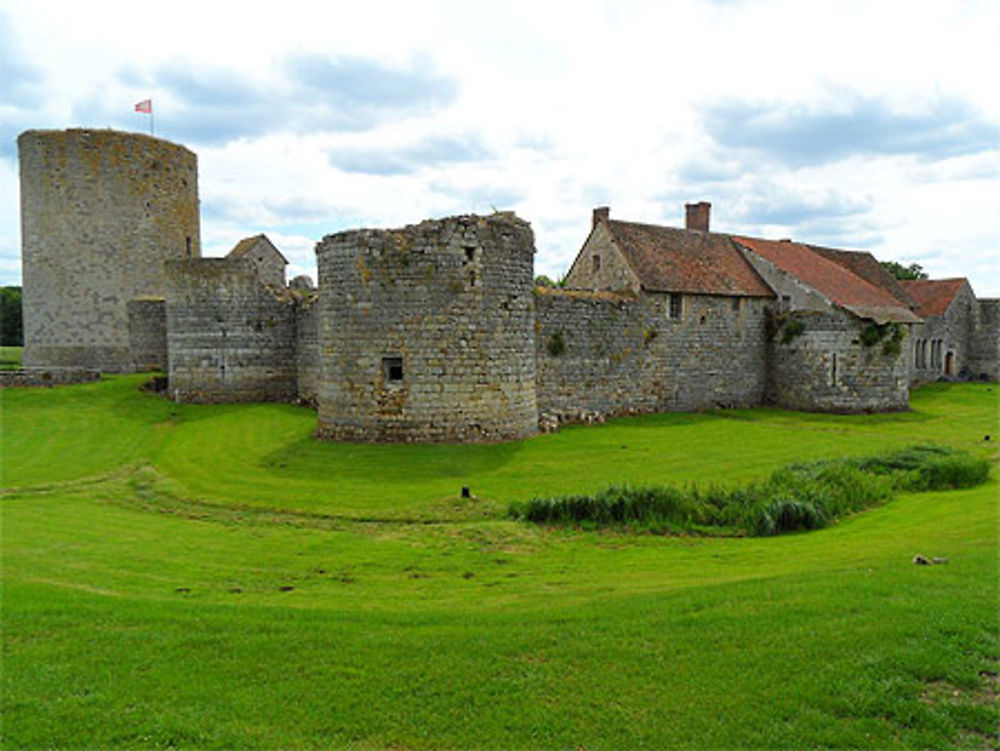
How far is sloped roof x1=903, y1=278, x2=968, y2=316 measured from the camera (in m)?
40.8

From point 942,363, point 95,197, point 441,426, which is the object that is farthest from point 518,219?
point 942,363

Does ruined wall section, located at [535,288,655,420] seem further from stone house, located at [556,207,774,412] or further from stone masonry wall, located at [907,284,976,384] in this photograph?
stone masonry wall, located at [907,284,976,384]

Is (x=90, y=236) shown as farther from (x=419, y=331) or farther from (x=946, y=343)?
(x=946, y=343)

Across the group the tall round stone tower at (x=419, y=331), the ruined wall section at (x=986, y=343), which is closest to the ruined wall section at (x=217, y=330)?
the tall round stone tower at (x=419, y=331)

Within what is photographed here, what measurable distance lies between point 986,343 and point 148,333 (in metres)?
45.9

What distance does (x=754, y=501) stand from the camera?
517 inches

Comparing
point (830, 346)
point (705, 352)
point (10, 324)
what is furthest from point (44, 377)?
point (10, 324)

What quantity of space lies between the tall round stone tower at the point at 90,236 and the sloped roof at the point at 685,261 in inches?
802

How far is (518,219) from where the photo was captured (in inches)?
765

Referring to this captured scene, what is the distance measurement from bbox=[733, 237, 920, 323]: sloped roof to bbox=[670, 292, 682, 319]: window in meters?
6.48

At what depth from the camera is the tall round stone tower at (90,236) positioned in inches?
1171

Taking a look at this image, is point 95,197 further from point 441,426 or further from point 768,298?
point 768,298

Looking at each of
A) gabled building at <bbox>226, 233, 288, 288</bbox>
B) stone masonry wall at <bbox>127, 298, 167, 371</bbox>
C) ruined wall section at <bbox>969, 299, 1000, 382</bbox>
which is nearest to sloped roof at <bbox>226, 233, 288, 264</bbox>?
gabled building at <bbox>226, 233, 288, 288</bbox>

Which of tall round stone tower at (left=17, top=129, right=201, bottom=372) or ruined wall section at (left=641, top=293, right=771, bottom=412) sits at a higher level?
tall round stone tower at (left=17, top=129, right=201, bottom=372)
